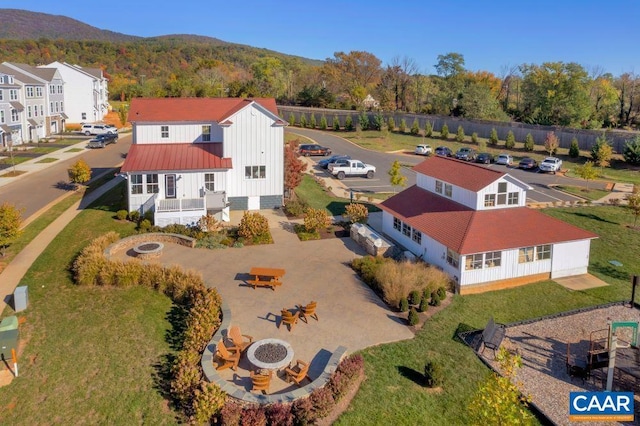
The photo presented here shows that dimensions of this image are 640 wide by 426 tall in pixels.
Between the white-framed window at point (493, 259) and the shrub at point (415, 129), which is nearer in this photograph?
the white-framed window at point (493, 259)

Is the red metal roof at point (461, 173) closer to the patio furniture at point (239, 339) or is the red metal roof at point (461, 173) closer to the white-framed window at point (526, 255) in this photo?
the white-framed window at point (526, 255)

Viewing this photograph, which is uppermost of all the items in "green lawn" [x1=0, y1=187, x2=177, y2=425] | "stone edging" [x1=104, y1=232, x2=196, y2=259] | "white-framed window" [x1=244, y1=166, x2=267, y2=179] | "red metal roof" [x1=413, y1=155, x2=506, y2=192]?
"red metal roof" [x1=413, y1=155, x2=506, y2=192]

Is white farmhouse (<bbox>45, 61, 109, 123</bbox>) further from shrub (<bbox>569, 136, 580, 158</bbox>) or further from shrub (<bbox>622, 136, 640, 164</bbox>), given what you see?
shrub (<bbox>622, 136, 640, 164</bbox>)

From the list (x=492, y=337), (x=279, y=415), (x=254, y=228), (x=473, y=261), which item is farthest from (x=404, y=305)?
(x=254, y=228)

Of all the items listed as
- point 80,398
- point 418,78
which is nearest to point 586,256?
point 80,398

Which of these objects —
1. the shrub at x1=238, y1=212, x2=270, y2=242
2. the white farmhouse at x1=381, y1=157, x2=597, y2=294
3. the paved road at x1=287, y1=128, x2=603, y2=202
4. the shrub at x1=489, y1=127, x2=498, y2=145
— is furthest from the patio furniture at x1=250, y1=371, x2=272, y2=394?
the shrub at x1=489, y1=127, x2=498, y2=145

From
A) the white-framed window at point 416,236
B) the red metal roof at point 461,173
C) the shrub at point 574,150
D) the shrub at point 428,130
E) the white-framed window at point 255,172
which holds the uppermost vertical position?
the shrub at point 428,130

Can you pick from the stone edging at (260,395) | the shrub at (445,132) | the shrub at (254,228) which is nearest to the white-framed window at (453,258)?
the stone edging at (260,395)
